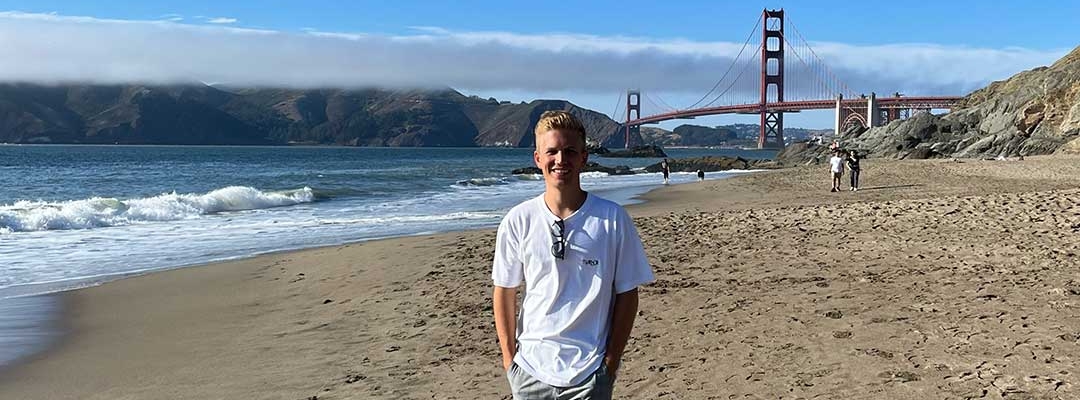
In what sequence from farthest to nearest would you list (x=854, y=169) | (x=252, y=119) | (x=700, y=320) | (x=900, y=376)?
1. (x=252, y=119)
2. (x=854, y=169)
3. (x=700, y=320)
4. (x=900, y=376)

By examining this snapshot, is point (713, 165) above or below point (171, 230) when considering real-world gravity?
below

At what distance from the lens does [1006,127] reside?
37844 millimetres

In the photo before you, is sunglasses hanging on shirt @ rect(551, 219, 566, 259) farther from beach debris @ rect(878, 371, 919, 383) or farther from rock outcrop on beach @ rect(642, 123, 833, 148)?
rock outcrop on beach @ rect(642, 123, 833, 148)

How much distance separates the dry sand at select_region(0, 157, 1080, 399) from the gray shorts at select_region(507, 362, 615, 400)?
1890mm

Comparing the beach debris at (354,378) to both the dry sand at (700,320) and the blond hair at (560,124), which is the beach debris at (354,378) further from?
the blond hair at (560,124)

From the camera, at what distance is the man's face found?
2.22 m

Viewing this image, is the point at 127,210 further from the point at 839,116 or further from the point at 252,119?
the point at 252,119

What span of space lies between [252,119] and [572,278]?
16606cm

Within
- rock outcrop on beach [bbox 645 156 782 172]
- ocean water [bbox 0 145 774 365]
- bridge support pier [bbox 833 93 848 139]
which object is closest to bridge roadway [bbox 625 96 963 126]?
bridge support pier [bbox 833 93 848 139]

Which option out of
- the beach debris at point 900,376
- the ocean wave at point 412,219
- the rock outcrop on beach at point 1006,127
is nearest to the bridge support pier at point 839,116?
the rock outcrop on beach at point 1006,127

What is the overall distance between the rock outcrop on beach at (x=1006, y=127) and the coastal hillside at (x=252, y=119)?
7929cm

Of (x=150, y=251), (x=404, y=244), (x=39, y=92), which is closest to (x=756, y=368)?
(x=404, y=244)

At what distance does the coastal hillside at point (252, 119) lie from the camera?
135m

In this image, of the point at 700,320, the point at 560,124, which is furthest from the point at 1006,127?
the point at 560,124
